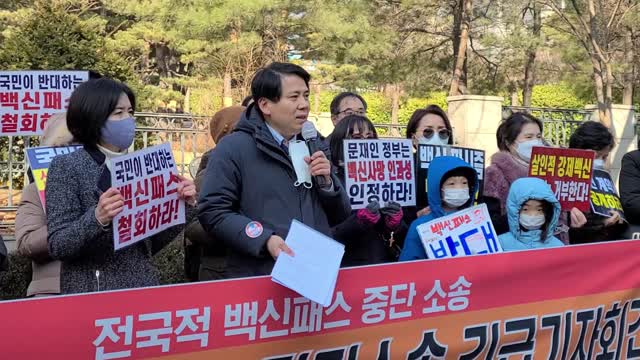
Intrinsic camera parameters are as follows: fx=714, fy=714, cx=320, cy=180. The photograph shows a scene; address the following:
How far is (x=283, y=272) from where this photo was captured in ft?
8.41

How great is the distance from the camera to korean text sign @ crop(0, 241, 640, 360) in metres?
2.37

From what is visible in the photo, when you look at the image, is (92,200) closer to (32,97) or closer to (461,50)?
(32,97)

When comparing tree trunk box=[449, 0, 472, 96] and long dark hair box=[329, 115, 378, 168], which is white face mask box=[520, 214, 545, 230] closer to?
long dark hair box=[329, 115, 378, 168]

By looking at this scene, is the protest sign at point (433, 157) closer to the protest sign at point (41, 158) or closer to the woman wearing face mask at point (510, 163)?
the woman wearing face mask at point (510, 163)

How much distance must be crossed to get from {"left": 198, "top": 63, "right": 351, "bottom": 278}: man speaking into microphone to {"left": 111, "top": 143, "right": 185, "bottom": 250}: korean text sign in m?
0.13

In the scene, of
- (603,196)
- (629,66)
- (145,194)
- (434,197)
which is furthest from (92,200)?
(629,66)

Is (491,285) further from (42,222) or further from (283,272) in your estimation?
(42,222)

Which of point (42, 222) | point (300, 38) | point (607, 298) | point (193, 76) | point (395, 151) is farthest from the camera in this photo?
point (193, 76)

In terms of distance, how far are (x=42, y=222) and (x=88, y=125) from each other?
702 mm

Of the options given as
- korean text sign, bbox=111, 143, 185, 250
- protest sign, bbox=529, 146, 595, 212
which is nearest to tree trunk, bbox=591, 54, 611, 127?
protest sign, bbox=529, 146, 595, 212

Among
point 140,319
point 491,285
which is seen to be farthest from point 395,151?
point 140,319

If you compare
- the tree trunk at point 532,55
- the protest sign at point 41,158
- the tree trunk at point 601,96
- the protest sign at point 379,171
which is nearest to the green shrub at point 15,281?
the protest sign at point 41,158

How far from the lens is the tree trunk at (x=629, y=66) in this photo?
22172 millimetres

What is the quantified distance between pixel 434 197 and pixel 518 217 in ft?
1.52
